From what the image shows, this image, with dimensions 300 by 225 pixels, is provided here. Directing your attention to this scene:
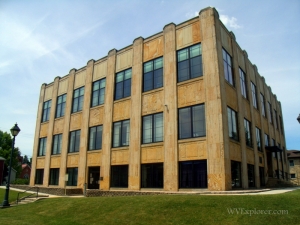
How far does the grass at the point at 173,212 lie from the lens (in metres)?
9.42

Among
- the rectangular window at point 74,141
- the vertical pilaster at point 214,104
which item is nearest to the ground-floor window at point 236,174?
the vertical pilaster at point 214,104

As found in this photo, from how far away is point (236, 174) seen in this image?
18.6 metres

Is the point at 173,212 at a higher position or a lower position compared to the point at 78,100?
Answer: lower

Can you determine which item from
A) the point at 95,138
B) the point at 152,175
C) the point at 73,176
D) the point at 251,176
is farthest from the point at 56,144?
the point at 251,176

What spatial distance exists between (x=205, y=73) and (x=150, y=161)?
7912mm

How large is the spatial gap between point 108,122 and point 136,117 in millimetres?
3763

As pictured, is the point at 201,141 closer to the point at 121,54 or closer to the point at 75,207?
the point at 75,207

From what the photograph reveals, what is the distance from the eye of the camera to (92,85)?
28.1m

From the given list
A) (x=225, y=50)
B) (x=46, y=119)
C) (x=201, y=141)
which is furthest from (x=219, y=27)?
(x=46, y=119)

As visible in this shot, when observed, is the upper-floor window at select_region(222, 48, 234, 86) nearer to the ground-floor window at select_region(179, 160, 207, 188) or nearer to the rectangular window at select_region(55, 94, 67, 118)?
the ground-floor window at select_region(179, 160, 207, 188)

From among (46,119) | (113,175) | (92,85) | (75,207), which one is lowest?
(75,207)

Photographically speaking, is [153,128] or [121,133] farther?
[121,133]

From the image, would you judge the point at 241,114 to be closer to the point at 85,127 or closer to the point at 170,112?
the point at 170,112

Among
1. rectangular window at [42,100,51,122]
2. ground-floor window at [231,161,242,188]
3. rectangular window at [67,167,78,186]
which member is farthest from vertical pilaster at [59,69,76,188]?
ground-floor window at [231,161,242,188]
